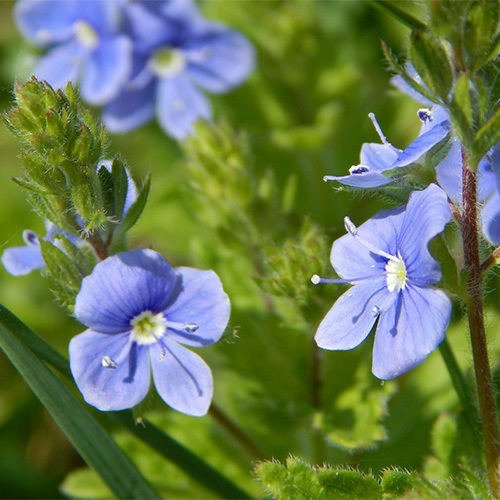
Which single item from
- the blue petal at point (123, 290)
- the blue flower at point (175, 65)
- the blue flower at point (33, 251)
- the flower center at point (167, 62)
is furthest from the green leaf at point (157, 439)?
the flower center at point (167, 62)

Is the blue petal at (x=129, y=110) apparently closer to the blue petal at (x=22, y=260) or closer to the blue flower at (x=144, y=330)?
the blue petal at (x=22, y=260)

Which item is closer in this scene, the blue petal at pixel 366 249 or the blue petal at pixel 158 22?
the blue petal at pixel 366 249

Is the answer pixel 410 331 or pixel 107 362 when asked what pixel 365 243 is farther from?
pixel 107 362

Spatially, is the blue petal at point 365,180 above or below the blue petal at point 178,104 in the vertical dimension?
above

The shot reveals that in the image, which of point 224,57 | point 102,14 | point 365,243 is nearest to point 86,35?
point 102,14

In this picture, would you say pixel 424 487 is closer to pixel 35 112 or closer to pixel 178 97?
pixel 35 112

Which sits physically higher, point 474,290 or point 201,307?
point 201,307
